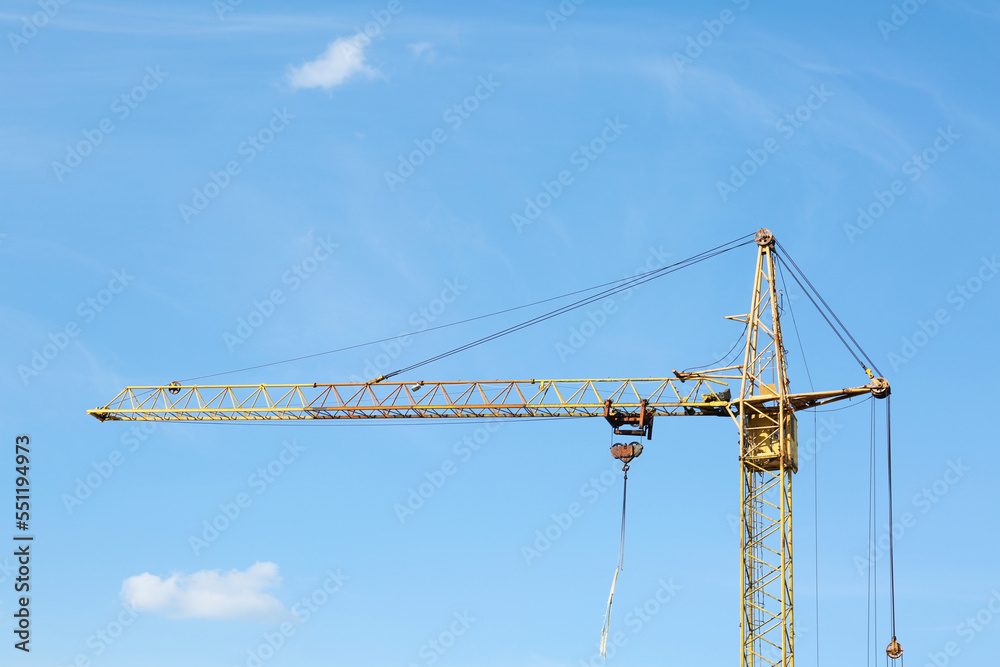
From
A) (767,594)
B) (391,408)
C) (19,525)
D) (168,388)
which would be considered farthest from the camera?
(168,388)

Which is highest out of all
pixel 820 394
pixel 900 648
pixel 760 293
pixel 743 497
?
pixel 760 293

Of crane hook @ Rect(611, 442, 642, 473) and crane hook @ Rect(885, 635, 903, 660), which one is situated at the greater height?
crane hook @ Rect(611, 442, 642, 473)

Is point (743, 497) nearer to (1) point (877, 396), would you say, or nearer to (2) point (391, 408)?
(1) point (877, 396)

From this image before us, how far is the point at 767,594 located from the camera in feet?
250

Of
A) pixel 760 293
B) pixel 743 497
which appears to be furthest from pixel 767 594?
pixel 760 293

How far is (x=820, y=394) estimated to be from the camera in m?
77.2

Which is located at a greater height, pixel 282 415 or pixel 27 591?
pixel 282 415

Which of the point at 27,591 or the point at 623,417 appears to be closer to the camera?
the point at 27,591

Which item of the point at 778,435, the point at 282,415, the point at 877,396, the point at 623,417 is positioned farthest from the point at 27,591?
the point at 877,396

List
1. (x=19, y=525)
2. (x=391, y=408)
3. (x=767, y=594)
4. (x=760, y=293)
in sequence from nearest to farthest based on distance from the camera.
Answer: (x=19, y=525)
(x=767, y=594)
(x=760, y=293)
(x=391, y=408)

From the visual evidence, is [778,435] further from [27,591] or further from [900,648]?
[27,591]

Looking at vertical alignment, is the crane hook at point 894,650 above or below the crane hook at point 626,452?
below

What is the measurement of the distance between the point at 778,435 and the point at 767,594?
343 inches

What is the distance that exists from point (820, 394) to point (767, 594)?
11344 millimetres
